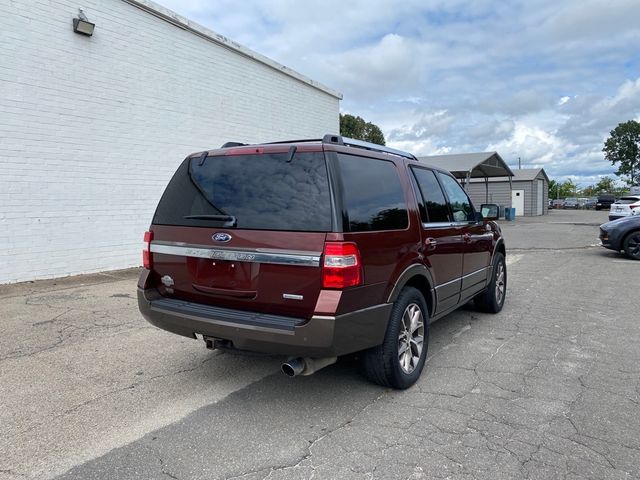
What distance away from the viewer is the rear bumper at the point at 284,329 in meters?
3.12

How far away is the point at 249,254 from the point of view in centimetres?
333

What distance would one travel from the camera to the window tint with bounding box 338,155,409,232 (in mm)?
3406

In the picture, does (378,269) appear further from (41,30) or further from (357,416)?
(41,30)

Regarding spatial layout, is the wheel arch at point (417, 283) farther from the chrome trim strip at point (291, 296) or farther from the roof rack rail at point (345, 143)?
the roof rack rail at point (345, 143)

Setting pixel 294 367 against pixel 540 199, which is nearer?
pixel 294 367

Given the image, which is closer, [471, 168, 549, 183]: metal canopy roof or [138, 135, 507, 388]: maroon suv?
[138, 135, 507, 388]: maroon suv

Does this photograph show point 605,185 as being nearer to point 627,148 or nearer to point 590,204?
point 627,148

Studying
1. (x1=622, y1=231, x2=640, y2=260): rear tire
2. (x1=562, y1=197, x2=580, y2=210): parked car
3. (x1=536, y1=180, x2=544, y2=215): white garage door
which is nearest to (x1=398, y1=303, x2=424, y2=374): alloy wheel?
(x1=622, y1=231, x2=640, y2=260): rear tire

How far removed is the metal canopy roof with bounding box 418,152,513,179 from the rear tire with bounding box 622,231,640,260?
1412 centimetres

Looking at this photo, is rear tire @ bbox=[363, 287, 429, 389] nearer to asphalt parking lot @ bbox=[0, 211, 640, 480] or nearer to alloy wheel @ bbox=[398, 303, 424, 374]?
alloy wheel @ bbox=[398, 303, 424, 374]

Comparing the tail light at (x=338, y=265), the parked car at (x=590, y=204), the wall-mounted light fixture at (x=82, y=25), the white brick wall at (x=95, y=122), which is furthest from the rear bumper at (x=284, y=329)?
the parked car at (x=590, y=204)

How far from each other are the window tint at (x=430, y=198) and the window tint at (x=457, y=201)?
219 mm

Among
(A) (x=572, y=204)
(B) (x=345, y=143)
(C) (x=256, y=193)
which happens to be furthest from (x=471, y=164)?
(A) (x=572, y=204)

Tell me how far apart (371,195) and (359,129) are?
134 feet
